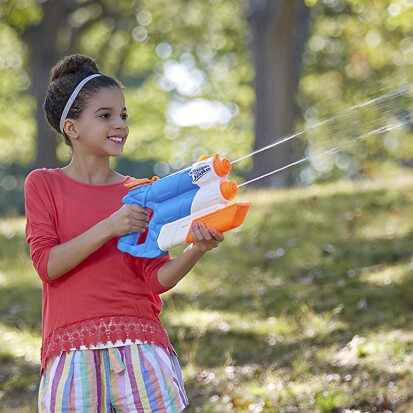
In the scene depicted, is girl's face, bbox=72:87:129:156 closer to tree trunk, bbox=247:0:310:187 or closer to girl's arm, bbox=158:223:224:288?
girl's arm, bbox=158:223:224:288

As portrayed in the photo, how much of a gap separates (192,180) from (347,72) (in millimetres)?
16331

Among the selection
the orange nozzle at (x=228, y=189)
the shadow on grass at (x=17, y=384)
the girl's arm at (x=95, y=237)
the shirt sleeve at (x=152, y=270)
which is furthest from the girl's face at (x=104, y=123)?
the shadow on grass at (x=17, y=384)

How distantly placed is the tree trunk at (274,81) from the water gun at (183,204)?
28.8 ft

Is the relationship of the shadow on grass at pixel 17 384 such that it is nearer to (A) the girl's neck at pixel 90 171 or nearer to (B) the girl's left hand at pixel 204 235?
(A) the girl's neck at pixel 90 171

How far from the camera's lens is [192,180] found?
2.04m

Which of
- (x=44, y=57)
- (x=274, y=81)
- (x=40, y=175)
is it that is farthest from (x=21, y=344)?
(x=44, y=57)

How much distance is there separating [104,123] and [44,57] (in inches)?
460

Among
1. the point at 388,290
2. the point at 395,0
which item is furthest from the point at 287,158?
the point at 388,290

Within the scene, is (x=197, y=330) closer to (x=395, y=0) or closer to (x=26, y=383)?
(x=26, y=383)

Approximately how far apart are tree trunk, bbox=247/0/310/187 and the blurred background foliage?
1.3 inches

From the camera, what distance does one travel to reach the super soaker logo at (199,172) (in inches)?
78.7

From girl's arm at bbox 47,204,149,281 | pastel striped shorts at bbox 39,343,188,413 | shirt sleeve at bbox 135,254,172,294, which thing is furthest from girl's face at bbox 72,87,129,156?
pastel striped shorts at bbox 39,343,188,413

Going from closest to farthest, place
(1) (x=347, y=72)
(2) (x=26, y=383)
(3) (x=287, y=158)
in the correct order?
(2) (x=26, y=383) < (3) (x=287, y=158) < (1) (x=347, y=72)

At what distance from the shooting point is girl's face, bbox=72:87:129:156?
2.29 meters
